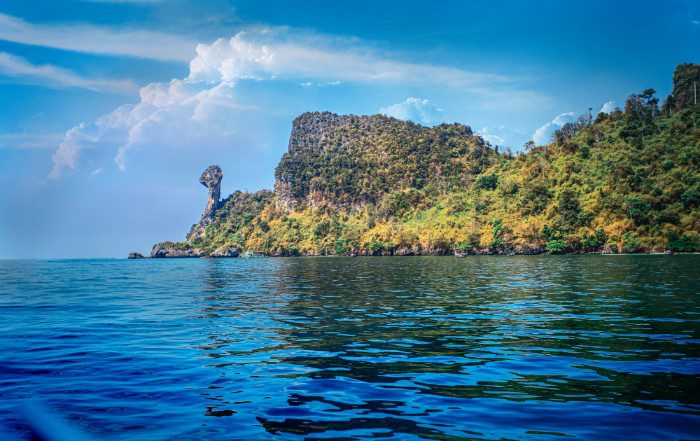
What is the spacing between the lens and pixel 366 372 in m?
11.9

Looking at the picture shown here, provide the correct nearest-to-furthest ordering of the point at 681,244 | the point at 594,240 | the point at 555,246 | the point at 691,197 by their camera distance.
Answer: the point at 681,244, the point at 691,197, the point at 594,240, the point at 555,246

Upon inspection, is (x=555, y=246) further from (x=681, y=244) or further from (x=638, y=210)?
(x=681, y=244)

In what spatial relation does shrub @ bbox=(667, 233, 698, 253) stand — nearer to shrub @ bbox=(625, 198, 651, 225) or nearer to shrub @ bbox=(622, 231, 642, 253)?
shrub @ bbox=(622, 231, 642, 253)

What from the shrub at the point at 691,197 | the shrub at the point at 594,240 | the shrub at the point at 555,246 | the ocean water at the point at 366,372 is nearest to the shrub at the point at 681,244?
the shrub at the point at 691,197

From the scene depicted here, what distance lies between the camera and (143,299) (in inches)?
1286

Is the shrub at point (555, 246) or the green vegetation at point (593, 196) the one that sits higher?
the green vegetation at point (593, 196)

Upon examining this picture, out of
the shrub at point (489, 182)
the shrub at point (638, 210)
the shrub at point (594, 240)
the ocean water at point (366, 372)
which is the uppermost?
the shrub at point (489, 182)

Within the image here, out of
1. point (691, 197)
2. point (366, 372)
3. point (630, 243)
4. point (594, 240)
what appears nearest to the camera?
point (366, 372)

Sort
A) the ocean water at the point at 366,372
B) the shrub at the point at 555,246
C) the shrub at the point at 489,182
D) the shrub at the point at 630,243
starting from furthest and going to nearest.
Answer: the shrub at the point at 489,182, the shrub at the point at 555,246, the shrub at the point at 630,243, the ocean water at the point at 366,372

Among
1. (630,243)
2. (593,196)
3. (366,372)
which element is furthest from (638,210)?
(366,372)

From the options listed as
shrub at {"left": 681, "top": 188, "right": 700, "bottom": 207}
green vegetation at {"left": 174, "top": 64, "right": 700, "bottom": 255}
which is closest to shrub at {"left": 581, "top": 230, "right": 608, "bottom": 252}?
green vegetation at {"left": 174, "top": 64, "right": 700, "bottom": 255}

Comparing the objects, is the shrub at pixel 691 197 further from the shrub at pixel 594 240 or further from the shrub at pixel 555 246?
the shrub at pixel 555 246

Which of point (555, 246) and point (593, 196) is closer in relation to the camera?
point (555, 246)

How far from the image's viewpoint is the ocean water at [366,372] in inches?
324
